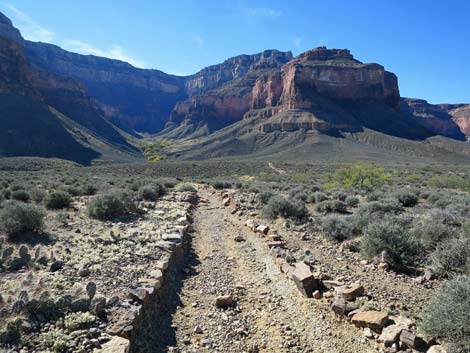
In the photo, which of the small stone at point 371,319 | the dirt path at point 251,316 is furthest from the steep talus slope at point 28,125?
the small stone at point 371,319

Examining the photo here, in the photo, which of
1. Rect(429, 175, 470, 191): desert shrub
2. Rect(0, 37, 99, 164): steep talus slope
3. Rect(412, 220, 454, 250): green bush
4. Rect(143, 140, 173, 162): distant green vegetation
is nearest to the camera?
Rect(412, 220, 454, 250): green bush

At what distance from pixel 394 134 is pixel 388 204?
104354 mm

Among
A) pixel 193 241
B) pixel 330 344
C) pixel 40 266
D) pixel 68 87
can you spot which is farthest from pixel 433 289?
pixel 68 87

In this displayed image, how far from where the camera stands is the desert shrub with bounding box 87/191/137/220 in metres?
12.9

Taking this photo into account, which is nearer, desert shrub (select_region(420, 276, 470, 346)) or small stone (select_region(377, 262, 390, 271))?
desert shrub (select_region(420, 276, 470, 346))

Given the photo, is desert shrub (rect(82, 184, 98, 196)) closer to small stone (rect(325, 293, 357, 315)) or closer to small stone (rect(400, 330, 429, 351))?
small stone (rect(325, 293, 357, 315))

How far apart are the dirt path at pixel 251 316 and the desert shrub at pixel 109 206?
5743 mm

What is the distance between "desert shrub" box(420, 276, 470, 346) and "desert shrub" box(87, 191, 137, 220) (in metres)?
11.6

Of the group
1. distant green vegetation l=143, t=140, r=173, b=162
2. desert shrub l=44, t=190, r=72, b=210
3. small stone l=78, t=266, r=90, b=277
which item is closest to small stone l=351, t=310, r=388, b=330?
small stone l=78, t=266, r=90, b=277

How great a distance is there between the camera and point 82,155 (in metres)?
82.2

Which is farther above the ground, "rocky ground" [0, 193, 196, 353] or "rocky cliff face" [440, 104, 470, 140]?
"rocky cliff face" [440, 104, 470, 140]

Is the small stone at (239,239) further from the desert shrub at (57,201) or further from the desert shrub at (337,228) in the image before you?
the desert shrub at (57,201)

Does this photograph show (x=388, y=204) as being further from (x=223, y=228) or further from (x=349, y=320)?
(x=349, y=320)

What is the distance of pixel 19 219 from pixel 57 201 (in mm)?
5522
